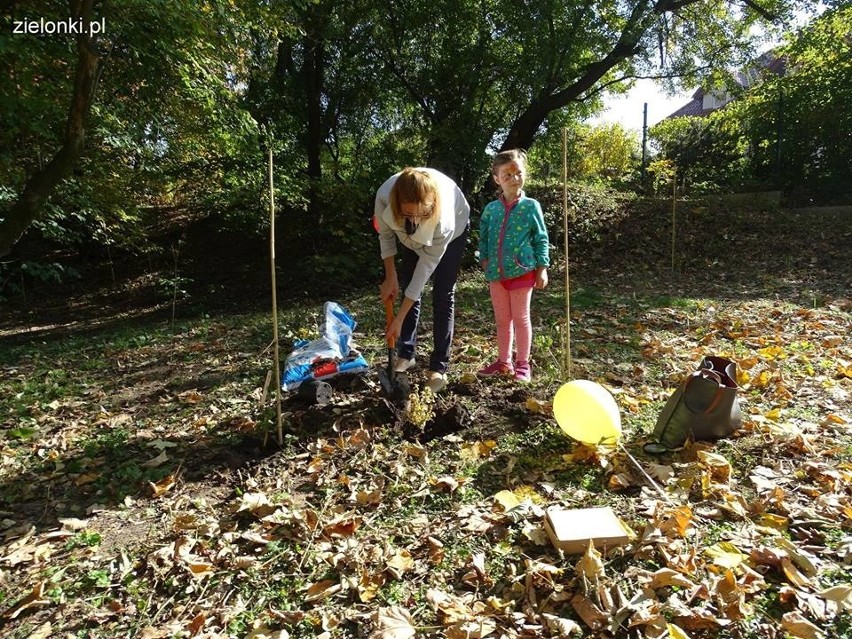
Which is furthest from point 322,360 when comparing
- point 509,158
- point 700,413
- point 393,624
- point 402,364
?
point 700,413

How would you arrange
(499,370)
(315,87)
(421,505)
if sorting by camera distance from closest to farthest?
(421,505) → (499,370) → (315,87)

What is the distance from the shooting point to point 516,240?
3.34 m

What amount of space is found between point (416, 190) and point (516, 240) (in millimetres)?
923

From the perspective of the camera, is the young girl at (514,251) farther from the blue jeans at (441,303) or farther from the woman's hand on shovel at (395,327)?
the woman's hand on shovel at (395,327)

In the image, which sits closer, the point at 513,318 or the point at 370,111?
the point at 513,318

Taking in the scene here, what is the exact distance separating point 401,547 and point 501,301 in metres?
1.93

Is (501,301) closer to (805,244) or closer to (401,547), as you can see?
(401,547)

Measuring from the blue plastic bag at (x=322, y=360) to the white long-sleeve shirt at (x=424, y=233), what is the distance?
3.00 feet

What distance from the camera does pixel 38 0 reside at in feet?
14.3

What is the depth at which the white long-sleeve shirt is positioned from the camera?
2.96 meters

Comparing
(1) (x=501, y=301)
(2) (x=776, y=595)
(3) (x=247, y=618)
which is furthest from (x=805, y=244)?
(3) (x=247, y=618)

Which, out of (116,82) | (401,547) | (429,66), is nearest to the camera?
(401,547)

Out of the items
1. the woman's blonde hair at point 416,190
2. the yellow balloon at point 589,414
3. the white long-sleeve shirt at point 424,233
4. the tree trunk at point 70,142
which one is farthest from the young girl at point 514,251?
the tree trunk at point 70,142

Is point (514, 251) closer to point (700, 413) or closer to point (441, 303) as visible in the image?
point (441, 303)
